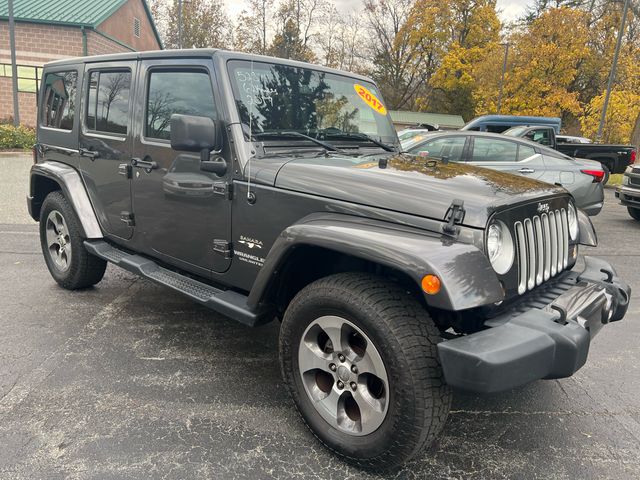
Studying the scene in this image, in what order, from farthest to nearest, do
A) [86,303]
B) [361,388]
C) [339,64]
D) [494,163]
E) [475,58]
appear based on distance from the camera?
[339,64], [475,58], [494,163], [86,303], [361,388]

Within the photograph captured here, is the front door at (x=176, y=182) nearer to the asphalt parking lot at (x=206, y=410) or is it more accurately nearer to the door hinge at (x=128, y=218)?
the door hinge at (x=128, y=218)

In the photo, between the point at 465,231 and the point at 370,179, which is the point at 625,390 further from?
the point at 370,179

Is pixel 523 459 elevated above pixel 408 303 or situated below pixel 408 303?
below

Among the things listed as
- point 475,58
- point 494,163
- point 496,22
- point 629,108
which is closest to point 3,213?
point 494,163

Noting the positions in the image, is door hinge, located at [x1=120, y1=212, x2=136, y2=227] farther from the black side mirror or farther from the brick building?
the brick building

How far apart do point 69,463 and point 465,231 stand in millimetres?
2106

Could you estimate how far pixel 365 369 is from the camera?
2.32 m

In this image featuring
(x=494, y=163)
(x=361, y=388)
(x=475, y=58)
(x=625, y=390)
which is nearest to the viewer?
(x=361, y=388)

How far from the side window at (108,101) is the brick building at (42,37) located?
22.7m

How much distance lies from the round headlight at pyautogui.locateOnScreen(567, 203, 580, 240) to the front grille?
16 cm

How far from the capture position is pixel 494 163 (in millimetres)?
7789

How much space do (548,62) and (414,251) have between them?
35.3 m

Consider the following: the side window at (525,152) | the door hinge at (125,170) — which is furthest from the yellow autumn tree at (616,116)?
the door hinge at (125,170)

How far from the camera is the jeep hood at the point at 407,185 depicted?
7.48 ft
